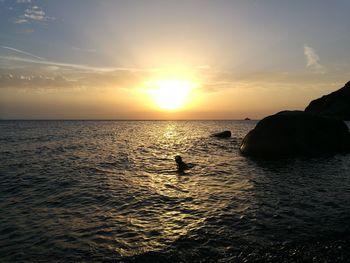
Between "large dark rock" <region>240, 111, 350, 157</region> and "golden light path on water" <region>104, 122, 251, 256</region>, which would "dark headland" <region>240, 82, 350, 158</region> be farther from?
"golden light path on water" <region>104, 122, 251, 256</region>

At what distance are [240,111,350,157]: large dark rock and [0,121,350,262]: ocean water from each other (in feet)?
13.5

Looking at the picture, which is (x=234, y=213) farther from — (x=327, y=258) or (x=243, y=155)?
(x=243, y=155)

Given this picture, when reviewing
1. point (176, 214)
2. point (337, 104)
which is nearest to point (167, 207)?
point (176, 214)

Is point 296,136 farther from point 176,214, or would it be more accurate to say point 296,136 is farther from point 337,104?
point 337,104

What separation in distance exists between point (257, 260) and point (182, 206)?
5.11 m

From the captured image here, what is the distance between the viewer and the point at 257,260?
22.1 feet

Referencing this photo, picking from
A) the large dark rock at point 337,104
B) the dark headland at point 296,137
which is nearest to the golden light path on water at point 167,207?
the dark headland at point 296,137

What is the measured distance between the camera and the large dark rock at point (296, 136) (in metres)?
23.5

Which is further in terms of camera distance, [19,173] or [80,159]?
[80,159]

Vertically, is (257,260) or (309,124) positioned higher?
(309,124)

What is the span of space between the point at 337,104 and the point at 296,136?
312ft

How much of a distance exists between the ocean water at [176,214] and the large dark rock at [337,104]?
94037 mm

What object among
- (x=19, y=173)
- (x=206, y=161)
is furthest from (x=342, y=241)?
(x=19, y=173)

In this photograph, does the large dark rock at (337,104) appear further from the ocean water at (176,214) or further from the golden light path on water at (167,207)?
the golden light path on water at (167,207)
